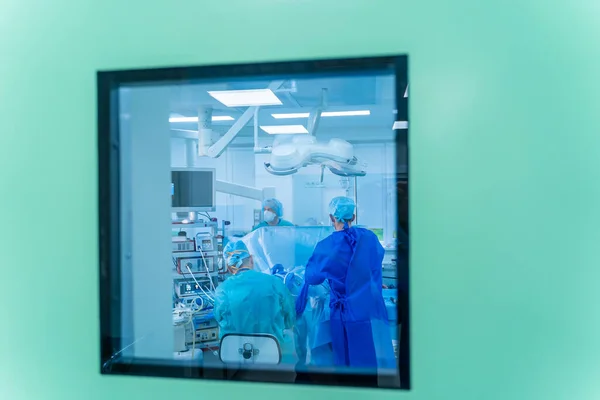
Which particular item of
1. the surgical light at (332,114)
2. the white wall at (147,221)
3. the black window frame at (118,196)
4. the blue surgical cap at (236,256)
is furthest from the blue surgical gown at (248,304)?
the surgical light at (332,114)

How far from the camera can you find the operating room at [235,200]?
1.37m

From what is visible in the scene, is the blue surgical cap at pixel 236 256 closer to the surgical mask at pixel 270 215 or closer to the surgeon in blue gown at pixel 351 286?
the surgeon in blue gown at pixel 351 286

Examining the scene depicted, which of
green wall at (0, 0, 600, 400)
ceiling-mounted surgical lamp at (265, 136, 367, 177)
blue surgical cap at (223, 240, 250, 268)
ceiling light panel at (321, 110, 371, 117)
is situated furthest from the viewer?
ceiling light panel at (321, 110, 371, 117)

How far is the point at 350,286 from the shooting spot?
105 inches

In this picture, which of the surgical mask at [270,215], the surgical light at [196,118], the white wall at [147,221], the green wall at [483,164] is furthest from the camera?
the surgical light at [196,118]

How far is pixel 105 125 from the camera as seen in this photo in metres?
1.24

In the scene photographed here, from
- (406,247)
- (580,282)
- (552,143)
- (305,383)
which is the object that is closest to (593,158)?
(552,143)

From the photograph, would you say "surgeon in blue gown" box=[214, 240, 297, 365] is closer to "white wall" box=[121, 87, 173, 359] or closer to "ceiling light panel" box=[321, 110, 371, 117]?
"white wall" box=[121, 87, 173, 359]

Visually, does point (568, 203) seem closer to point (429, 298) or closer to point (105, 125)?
point (429, 298)

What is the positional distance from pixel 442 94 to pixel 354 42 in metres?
0.25

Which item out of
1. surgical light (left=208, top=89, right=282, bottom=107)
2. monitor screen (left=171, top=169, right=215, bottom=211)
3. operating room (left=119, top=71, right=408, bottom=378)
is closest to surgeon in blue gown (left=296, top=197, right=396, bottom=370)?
operating room (left=119, top=71, right=408, bottom=378)

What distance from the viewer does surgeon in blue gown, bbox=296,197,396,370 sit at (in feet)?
8.72

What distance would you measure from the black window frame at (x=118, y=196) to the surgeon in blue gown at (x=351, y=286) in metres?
1.53

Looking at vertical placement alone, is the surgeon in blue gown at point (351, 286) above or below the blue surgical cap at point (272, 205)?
below
